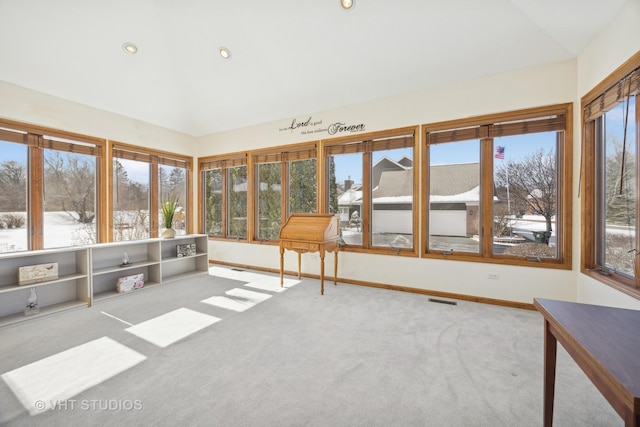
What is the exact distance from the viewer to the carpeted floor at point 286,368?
63.0 inches

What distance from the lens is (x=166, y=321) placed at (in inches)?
115

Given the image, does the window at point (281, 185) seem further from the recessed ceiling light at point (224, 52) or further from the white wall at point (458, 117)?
the recessed ceiling light at point (224, 52)

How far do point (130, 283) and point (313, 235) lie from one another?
2792 millimetres

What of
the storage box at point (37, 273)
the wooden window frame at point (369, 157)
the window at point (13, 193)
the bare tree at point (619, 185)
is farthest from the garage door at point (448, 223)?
the window at point (13, 193)

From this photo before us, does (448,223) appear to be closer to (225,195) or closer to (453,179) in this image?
(453,179)

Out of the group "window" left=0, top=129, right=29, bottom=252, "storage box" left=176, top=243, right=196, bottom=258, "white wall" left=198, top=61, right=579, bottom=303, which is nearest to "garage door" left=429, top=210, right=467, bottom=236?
"white wall" left=198, top=61, right=579, bottom=303

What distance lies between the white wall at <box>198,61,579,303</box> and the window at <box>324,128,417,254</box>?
20cm

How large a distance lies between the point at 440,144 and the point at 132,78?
4703 mm

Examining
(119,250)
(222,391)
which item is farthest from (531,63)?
(119,250)

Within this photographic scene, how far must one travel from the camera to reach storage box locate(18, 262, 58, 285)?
9.94ft

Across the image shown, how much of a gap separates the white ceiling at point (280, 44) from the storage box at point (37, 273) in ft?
7.90

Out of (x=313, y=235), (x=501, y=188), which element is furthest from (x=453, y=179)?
(x=313, y=235)

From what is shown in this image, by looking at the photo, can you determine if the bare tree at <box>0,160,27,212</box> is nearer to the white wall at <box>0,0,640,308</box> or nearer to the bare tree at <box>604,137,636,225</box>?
the white wall at <box>0,0,640,308</box>

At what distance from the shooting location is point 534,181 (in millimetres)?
3406
